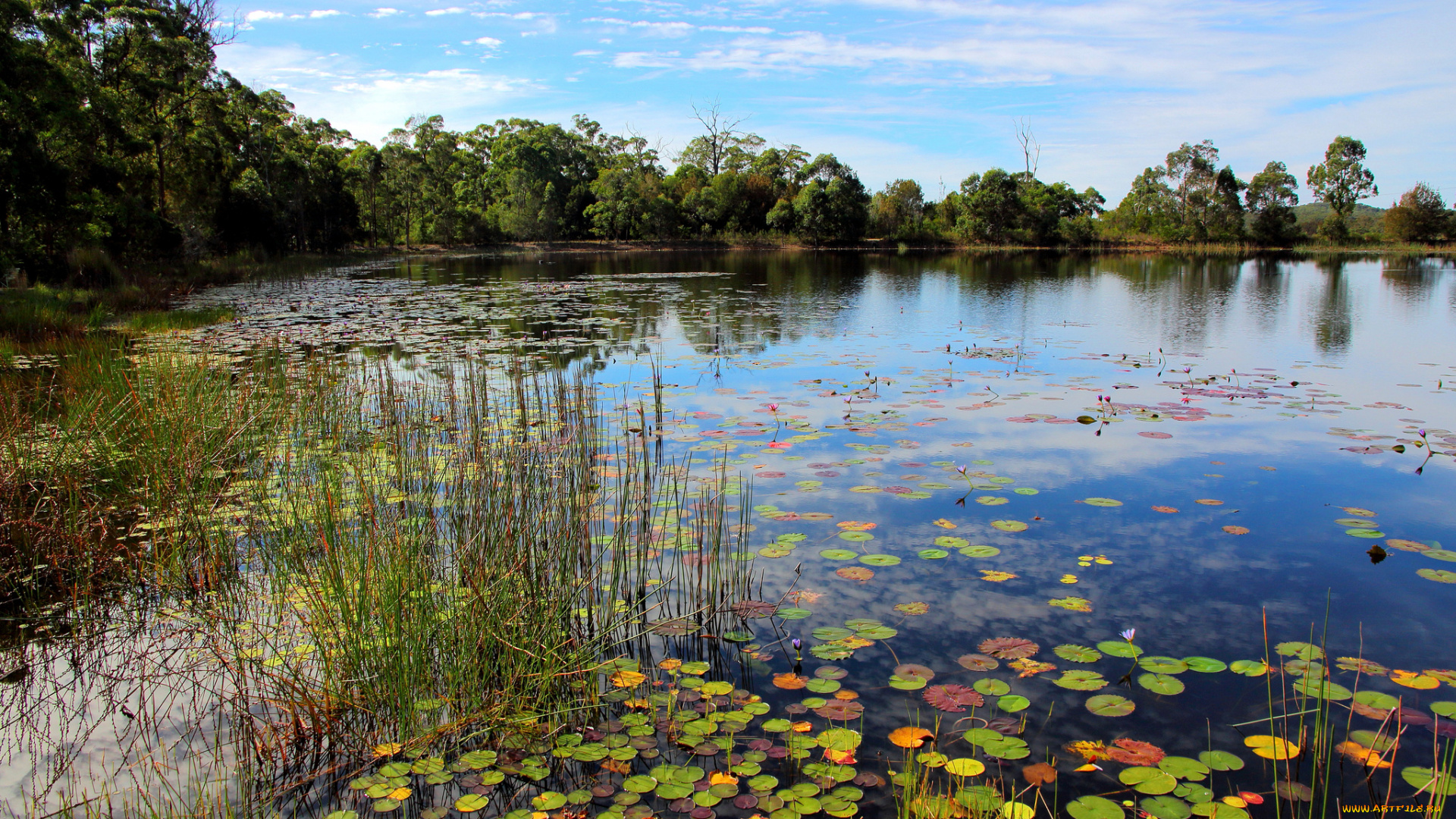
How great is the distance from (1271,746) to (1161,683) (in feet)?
1.42

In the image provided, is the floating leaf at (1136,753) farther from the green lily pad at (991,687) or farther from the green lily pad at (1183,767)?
the green lily pad at (991,687)

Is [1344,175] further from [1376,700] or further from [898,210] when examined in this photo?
[1376,700]

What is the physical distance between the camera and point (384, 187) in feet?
167

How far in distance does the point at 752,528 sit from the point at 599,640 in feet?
5.26

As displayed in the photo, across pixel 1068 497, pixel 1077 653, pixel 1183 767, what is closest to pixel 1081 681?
pixel 1077 653

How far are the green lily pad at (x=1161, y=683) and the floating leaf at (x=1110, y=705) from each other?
16 cm

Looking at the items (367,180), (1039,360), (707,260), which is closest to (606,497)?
(1039,360)

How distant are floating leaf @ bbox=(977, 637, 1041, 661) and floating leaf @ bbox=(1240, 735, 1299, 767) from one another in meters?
0.76

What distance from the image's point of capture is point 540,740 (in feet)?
8.29

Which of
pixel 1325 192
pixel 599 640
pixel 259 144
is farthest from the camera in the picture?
pixel 1325 192

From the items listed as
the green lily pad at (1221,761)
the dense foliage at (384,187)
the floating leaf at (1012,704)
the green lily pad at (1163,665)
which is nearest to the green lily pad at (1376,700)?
the green lily pad at (1163,665)

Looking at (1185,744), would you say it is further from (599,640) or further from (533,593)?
(533,593)

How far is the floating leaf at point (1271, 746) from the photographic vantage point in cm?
241

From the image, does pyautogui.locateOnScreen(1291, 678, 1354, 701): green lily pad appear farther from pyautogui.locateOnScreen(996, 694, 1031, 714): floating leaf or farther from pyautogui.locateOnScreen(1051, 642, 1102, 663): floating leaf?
pyautogui.locateOnScreen(996, 694, 1031, 714): floating leaf
